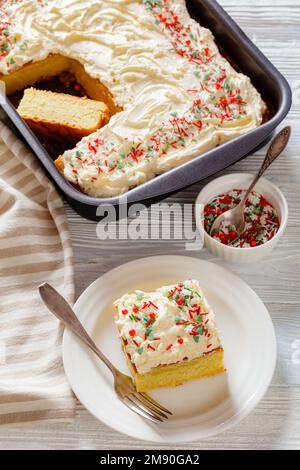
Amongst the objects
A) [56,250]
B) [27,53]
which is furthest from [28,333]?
[27,53]

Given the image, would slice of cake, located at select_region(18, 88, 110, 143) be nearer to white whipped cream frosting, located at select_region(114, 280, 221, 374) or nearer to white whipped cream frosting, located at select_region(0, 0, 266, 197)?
white whipped cream frosting, located at select_region(0, 0, 266, 197)

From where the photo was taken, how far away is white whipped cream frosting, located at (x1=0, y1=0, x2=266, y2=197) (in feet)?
8.16

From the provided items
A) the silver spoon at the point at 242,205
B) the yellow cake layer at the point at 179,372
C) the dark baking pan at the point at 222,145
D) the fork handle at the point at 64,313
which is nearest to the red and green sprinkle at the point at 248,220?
the silver spoon at the point at 242,205

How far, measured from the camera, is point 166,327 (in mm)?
2193

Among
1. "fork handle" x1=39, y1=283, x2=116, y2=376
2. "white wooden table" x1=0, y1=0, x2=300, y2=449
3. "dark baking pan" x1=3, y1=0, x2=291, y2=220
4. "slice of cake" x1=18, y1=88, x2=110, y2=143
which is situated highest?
"slice of cake" x1=18, y1=88, x2=110, y2=143

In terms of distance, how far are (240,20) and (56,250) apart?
154cm

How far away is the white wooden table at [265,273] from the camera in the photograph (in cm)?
223

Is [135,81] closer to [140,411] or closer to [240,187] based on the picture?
[240,187]

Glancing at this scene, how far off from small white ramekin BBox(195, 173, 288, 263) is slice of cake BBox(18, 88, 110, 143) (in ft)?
1.74

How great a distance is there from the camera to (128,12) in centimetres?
286

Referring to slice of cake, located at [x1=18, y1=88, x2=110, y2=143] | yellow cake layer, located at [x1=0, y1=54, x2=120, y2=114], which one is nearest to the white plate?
slice of cake, located at [x1=18, y1=88, x2=110, y2=143]

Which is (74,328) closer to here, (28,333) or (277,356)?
(28,333)

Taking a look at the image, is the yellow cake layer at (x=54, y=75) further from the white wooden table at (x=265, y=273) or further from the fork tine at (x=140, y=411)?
the fork tine at (x=140, y=411)

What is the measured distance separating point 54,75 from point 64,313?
3.97 ft
